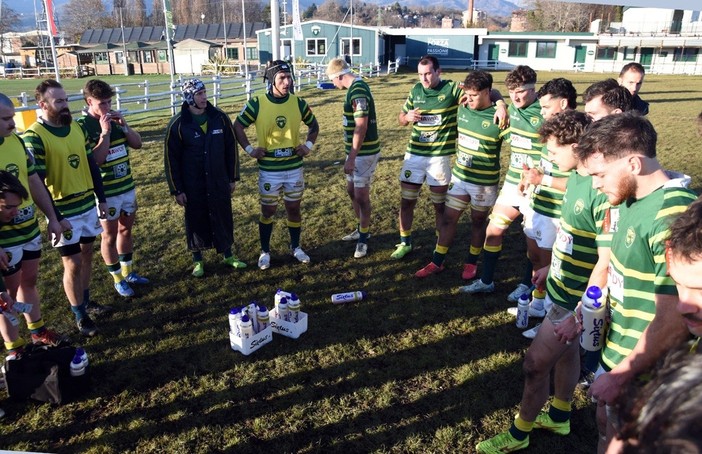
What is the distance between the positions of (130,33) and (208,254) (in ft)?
257

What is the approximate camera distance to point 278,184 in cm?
610

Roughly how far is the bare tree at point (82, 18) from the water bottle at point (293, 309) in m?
97.1

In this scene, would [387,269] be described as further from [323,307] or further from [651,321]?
[651,321]

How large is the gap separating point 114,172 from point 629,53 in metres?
55.7

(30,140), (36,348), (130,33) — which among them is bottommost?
(36,348)

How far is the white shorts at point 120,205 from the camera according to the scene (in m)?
5.25

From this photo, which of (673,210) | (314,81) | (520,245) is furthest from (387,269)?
(314,81)

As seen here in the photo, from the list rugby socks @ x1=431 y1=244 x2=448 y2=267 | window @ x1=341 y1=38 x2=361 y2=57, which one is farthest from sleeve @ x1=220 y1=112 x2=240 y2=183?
window @ x1=341 y1=38 x2=361 y2=57

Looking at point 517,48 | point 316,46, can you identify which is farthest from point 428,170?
point 517,48

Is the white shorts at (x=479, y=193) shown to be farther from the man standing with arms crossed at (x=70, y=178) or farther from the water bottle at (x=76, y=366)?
the water bottle at (x=76, y=366)

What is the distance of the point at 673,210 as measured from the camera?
2020 millimetres

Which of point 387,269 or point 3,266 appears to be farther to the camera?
point 387,269

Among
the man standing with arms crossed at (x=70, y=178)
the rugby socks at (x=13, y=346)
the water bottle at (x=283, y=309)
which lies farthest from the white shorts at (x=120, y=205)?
the water bottle at (x=283, y=309)

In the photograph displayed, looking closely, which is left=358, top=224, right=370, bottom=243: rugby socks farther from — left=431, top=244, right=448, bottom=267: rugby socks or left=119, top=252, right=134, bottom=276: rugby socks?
left=119, top=252, right=134, bottom=276: rugby socks
